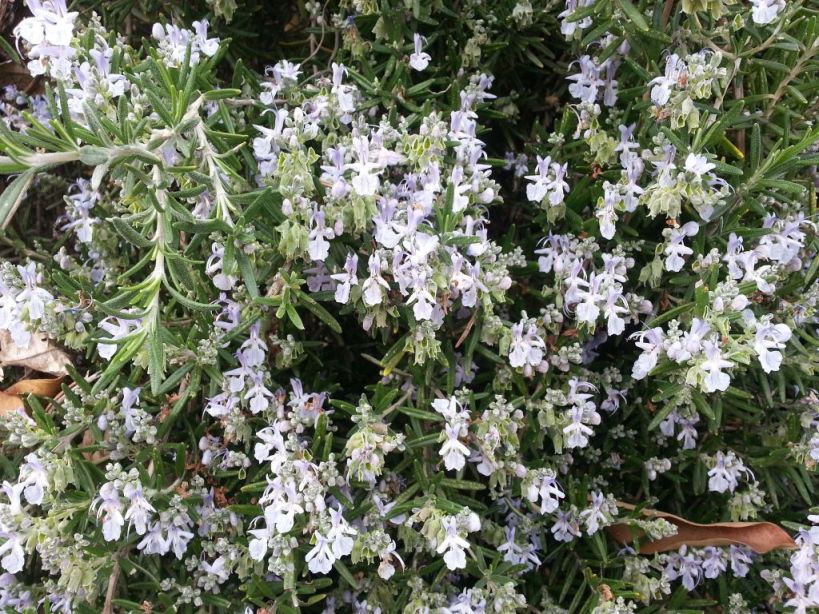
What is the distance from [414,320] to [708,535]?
1197 mm

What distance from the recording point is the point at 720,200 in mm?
1854

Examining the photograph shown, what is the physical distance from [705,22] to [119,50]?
156cm

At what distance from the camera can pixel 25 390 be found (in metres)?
2.15

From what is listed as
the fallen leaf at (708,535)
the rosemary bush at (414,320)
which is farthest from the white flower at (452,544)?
the fallen leaf at (708,535)

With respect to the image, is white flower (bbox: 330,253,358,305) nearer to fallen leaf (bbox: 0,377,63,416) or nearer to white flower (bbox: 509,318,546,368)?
white flower (bbox: 509,318,546,368)

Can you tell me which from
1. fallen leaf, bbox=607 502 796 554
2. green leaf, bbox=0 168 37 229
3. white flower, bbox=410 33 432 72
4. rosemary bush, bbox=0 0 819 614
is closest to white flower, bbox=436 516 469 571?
rosemary bush, bbox=0 0 819 614

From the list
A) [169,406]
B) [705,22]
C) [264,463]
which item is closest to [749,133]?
[705,22]

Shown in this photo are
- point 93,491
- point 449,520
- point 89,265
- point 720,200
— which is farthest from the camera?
point 89,265

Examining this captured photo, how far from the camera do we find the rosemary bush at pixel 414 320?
160 cm

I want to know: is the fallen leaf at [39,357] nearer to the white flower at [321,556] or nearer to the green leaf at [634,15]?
the white flower at [321,556]

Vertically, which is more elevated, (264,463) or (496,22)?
(496,22)

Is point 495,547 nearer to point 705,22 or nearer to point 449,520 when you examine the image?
point 449,520

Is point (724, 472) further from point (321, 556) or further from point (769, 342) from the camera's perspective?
point (321, 556)

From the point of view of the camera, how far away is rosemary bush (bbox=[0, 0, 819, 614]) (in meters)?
1.60
